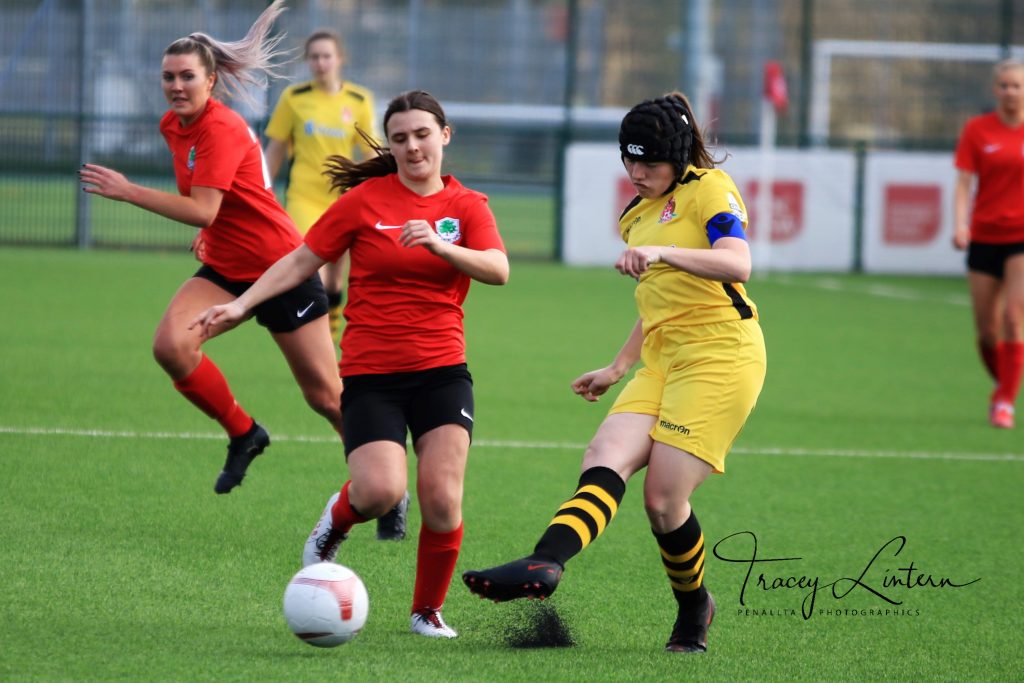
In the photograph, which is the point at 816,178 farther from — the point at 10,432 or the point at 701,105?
the point at 10,432

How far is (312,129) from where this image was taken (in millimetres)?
10492

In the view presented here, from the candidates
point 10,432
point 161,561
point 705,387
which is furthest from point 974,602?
point 10,432

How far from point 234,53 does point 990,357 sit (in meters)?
6.07

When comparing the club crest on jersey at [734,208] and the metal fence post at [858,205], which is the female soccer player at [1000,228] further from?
the metal fence post at [858,205]

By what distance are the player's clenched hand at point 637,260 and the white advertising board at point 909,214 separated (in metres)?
17.0

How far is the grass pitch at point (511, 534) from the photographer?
4.67 meters

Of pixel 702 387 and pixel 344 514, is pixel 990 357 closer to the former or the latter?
pixel 702 387

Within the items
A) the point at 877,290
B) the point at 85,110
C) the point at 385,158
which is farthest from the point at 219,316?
the point at 85,110

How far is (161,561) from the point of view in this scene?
18.4 ft

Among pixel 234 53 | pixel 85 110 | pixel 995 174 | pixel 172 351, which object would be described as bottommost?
pixel 172 351

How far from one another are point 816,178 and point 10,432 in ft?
49.2

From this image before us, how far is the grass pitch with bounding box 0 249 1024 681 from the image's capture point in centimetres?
467

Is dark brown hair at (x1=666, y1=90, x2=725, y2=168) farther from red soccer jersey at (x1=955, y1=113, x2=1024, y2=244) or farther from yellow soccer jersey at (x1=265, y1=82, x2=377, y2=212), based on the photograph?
yellow soccer jersey at (x1=265, y1=82, x2=377, y2=212)

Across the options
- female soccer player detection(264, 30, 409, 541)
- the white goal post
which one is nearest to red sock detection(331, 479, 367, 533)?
female soccer player detection(264, 30, 409, 541)
